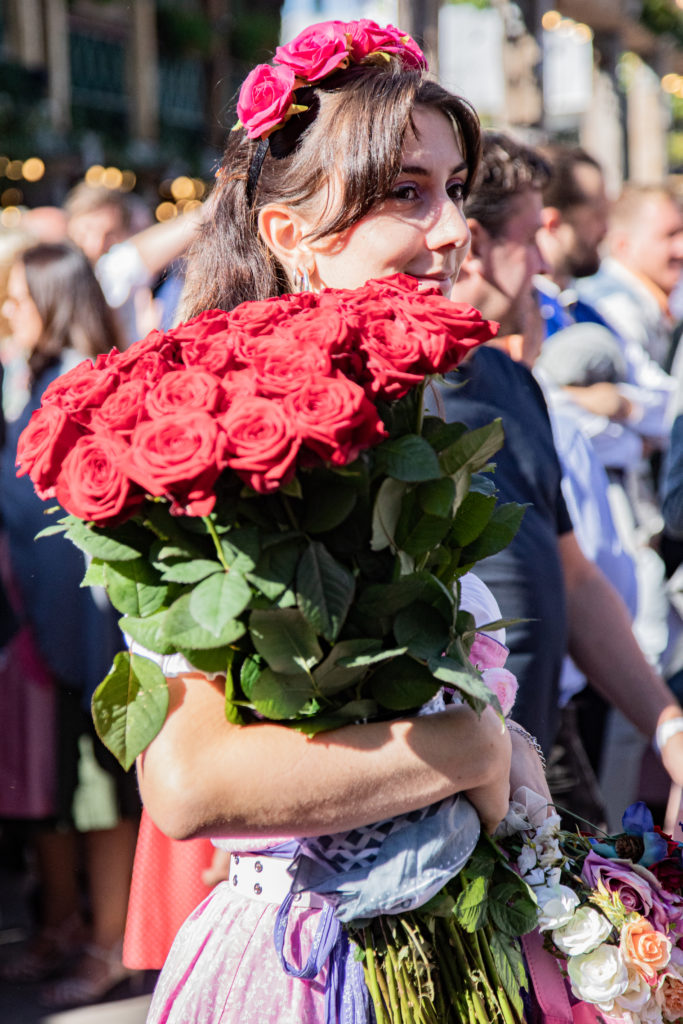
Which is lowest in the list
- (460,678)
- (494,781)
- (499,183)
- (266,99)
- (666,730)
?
(666,730)

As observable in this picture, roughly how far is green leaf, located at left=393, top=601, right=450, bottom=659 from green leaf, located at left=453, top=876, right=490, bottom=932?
1.06ft

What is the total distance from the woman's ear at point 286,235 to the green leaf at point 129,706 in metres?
0.70

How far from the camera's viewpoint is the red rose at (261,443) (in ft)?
3.60

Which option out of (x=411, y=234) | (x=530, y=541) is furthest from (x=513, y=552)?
(x=411, y=234)

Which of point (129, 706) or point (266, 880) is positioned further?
point (266, 880)

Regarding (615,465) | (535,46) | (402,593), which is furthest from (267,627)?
(535,46)

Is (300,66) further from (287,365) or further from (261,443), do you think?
(261,443)

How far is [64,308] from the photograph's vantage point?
12.2ft

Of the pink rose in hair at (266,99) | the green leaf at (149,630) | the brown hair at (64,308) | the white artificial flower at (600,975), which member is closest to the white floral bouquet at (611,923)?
the white artificial flower at (600,975)

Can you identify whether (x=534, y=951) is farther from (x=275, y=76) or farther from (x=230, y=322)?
(x=275, y=76)

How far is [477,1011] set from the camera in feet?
4.43

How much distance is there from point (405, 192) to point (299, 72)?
0.25m

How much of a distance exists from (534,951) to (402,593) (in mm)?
544

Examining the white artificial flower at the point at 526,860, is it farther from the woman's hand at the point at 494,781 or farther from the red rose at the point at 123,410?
the red rose at the point at 123,410
